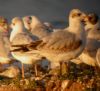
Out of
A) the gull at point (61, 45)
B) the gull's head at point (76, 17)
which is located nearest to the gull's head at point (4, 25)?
the gull's head at point (76, 17)

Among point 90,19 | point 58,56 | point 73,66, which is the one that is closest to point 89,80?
point 58,56

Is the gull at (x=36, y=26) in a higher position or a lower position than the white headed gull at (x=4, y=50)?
higher

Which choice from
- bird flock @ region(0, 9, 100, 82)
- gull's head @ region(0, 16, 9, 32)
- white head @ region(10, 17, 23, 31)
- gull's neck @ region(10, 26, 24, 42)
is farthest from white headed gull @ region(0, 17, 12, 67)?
gull's head @ region(0, 16, 9, 32)

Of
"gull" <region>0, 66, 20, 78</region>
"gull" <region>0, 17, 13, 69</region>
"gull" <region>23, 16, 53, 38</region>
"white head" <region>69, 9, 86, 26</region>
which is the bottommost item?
"gull" <region>0, 66, 20, 78</region>

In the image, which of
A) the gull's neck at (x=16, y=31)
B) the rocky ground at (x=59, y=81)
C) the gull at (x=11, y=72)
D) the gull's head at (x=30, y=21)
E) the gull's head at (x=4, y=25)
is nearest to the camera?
the rocky ground at (x=59, y=81)

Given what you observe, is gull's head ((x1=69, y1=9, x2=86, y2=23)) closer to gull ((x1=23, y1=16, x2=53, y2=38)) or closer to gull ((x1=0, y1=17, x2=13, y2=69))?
gull ((x1=23, y1=16, x2=53, y2=38))

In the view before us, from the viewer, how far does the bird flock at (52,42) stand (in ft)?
42.7

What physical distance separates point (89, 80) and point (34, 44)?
1219mm

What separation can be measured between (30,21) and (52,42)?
264 centimetres

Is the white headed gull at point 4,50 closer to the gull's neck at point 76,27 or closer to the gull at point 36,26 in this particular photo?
the gull at point 36,26

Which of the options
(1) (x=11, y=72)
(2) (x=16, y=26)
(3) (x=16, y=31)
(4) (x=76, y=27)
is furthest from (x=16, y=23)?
(4) (x=76, y=27)

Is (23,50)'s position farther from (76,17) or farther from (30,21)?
(30,21)

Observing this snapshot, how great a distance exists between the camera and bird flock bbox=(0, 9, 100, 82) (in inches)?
512

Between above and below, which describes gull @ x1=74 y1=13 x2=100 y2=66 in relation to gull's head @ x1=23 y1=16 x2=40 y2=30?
below
